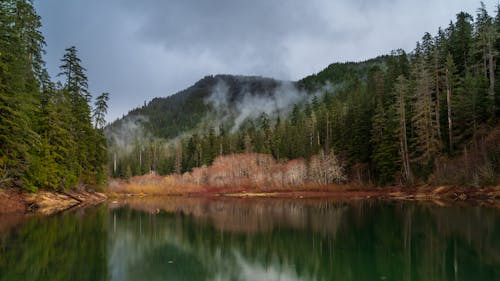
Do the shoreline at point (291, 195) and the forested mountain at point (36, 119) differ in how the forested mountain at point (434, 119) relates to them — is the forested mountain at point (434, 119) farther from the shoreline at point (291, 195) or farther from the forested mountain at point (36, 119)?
the forested mountain at point (36, 119)

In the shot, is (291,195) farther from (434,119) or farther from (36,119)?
(36,119)

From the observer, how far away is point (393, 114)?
55094 mm

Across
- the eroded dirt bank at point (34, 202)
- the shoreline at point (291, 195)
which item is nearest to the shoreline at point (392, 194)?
the shoreline at point (291, 195)

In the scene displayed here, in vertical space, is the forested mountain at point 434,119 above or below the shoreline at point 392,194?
above

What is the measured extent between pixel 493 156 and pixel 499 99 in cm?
980

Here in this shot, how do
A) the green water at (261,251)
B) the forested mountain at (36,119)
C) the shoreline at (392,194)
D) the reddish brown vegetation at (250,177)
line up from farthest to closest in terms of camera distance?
1. the reddish brown vegetation at (250,177)
2. the shoreline at (392,194)
3. the forested mountain at (36,119)
4. the green water at (261,251)

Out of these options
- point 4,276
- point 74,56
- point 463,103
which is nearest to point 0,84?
point 4,276

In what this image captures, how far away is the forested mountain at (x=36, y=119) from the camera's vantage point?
2380cm

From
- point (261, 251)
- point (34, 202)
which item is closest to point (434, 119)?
point (261, 251)

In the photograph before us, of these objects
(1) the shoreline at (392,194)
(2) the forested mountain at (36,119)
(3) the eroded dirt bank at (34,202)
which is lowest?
(1) the shoreline at (392,194)

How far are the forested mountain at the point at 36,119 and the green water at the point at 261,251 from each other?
7342 millimetres

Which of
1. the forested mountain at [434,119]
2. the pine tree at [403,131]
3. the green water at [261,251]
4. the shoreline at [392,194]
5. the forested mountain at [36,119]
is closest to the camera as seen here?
the green water at [261,251]

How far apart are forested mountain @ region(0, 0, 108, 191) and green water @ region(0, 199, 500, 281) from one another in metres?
7.34

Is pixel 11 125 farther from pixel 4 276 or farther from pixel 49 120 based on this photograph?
pixel 4 276
